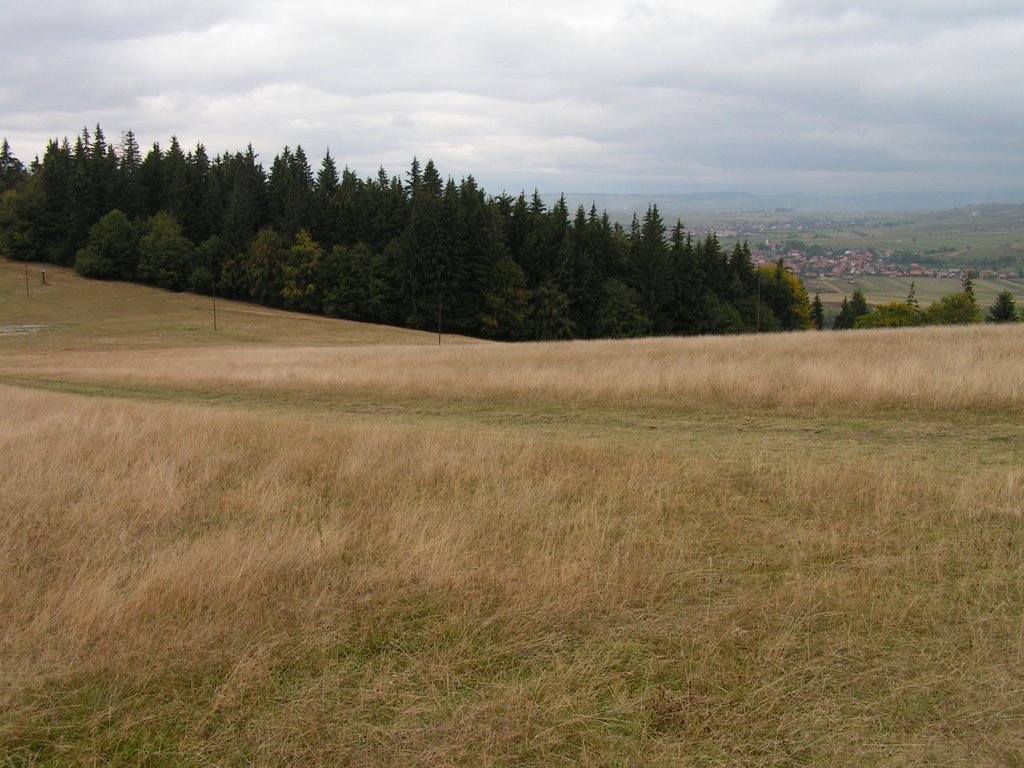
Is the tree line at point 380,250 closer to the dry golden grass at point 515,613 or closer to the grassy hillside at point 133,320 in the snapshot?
the grassy hillside at point 133,320

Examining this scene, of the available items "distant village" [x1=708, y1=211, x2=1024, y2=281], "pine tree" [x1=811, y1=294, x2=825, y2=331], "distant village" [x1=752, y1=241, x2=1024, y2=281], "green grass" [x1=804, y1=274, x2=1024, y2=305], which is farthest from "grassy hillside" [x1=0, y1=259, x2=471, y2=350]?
"distant village" [x1=752, y1=241, x2=1024, y2=281]

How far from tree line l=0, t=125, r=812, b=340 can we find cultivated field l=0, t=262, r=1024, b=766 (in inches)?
2396

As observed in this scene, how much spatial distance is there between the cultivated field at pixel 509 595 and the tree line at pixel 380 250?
60.8 metres

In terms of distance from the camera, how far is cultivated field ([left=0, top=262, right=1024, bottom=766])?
11.9 ft

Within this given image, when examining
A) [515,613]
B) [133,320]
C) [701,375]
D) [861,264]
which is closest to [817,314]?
[861,264]

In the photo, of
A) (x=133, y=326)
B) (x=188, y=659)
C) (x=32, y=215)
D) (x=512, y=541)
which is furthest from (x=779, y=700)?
(x=32, y=215)

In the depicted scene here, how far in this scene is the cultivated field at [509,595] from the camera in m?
3.61

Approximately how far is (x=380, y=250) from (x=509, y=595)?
74.0m

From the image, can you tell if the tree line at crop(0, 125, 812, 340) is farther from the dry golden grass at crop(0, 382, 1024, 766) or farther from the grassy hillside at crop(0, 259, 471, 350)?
the dry golden grass at crop(0, 382, 1024, 766)

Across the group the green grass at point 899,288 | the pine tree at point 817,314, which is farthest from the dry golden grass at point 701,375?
the green grass at point 899,288

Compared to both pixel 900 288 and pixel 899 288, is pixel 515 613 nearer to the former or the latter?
pixel 900 288

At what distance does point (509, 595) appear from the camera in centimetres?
492

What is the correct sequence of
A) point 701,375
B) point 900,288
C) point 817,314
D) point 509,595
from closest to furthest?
1. point 509,595
2. point 701,375
3. point 817,314
4. point 900,288

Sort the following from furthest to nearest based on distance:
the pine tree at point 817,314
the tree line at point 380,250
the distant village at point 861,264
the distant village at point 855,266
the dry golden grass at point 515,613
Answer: the distant village at point 861,264, the distant village at point 855,266, the pine tree at point 817,314, the tree line at point 380,250, the dry golden grass at point 515,613
